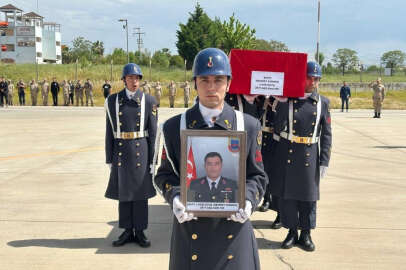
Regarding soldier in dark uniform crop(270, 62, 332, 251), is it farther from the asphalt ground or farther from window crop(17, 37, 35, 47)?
window crop(17, 37, 35, 47)

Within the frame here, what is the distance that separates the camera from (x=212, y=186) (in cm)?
221

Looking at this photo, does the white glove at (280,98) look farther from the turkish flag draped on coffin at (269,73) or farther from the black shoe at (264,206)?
the black shoe at (264,206)

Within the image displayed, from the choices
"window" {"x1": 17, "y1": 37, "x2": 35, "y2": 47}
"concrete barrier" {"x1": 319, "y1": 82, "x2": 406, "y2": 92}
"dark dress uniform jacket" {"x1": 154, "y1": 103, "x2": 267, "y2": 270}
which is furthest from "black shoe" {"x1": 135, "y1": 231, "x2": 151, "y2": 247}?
"window" {"x1": 17, "y1": 37, "x2": 35, "y2": 47}

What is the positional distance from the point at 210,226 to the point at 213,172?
341 mm

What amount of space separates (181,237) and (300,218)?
3.08 metres

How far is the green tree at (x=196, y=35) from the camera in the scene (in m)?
68.1

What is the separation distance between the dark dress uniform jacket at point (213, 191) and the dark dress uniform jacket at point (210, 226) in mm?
122

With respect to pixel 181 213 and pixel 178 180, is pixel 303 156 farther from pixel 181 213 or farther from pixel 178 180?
pixel 181 213

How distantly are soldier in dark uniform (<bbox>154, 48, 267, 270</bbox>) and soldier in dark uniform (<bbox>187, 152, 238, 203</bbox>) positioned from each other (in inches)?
4.8

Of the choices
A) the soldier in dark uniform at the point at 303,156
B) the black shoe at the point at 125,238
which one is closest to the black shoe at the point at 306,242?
the soldier in dark uniform at the point at 303,156

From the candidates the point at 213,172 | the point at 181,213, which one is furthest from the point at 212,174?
the point at 181,213

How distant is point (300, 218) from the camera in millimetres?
5219

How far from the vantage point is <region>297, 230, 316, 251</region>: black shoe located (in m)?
5.07

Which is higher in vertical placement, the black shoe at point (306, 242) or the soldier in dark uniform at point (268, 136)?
the soldier in dark uniform at point (268, 136)
